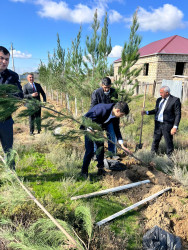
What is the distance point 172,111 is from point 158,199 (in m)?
2.23

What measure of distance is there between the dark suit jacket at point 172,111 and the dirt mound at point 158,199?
130 cm

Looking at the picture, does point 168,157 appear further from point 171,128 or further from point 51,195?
point 51,195

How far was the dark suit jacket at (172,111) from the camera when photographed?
160 inches

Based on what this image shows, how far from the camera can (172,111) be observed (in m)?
4.16

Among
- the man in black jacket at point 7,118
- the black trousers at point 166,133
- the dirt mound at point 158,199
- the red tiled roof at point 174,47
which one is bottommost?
the dirt mound at point 158,199

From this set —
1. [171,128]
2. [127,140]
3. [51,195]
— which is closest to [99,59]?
[127,140]

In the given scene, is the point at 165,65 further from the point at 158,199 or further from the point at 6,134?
the point at 6,134

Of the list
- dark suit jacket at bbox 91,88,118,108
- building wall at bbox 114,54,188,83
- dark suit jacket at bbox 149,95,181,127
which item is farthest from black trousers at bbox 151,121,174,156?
building wall at bbox 114,54,188,83

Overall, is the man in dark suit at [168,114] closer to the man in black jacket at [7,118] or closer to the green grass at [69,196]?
the green grass at [69,196]

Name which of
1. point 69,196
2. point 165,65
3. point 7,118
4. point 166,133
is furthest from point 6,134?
point 165,65

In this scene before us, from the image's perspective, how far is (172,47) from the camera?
1516 centimetres

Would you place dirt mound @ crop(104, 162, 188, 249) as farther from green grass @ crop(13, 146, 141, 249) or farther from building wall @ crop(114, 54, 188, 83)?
building wall @ crop(114, 54, 188, 83)

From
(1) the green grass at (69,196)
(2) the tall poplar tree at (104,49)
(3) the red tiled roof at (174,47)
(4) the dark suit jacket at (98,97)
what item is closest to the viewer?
(1) the green grass at (69,196)

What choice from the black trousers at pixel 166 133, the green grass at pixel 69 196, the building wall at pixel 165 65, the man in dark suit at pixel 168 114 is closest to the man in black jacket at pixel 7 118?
the green grass at pixel 69 196
